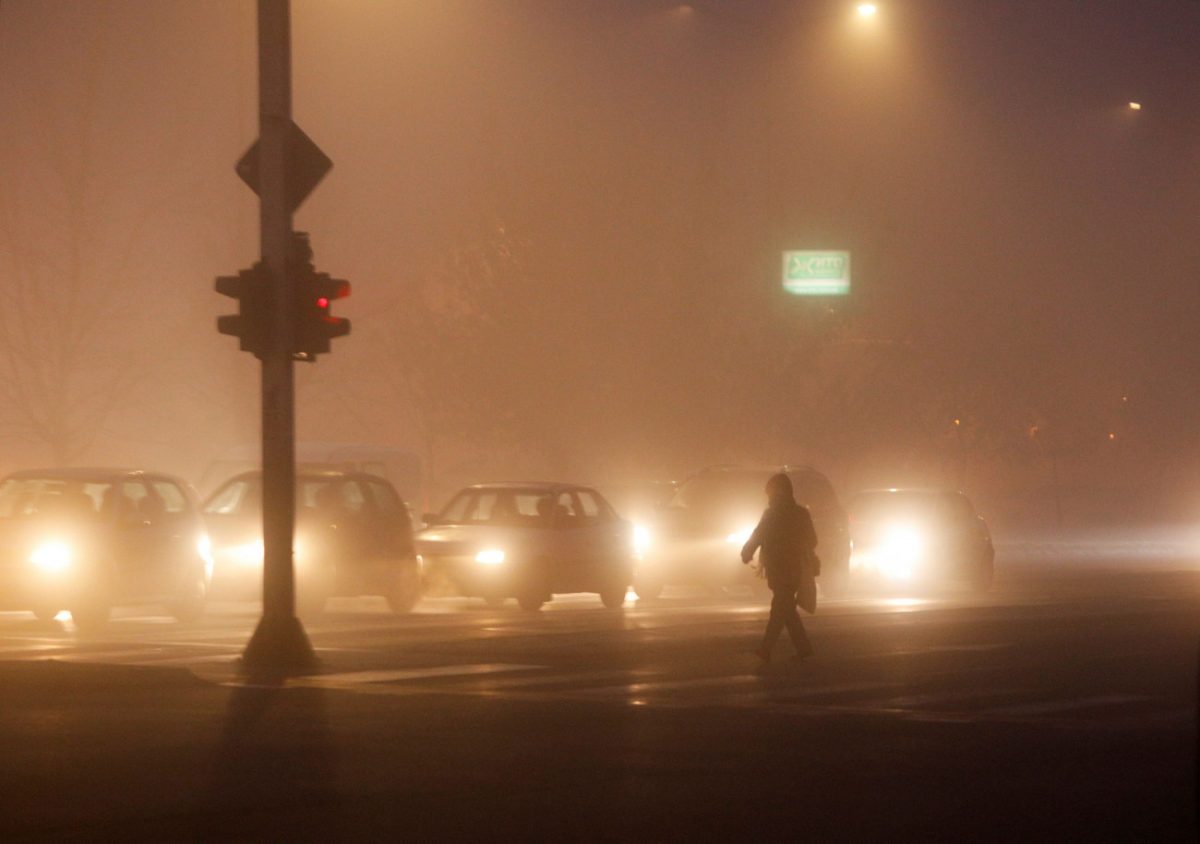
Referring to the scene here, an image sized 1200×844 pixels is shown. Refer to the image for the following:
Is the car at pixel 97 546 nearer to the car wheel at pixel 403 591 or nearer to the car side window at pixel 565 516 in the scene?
the car wheel at pixel 403 591

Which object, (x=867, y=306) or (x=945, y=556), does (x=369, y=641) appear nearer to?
(x=945, y=556)

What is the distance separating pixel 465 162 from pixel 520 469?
25.0 feet

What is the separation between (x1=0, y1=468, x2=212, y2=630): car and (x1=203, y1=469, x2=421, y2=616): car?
3.85 ft

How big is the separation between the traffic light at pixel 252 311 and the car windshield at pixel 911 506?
19158 millimetres

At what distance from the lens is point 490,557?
92.3 ft

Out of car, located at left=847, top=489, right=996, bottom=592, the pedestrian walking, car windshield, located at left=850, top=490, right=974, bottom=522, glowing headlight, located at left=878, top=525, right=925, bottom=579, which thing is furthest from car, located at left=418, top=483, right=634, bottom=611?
the pedestrian walking

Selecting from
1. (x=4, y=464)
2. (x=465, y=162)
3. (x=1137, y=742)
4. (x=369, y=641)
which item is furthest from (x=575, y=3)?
(x=1137, y=742)

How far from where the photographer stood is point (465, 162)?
173 ft

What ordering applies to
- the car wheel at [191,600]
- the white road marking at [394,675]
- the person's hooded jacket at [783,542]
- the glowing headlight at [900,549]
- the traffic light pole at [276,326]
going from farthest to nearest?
the glowing headlight at [900,549]
the car wheel at [191,600]
the person's hooded jacket at [783,542]
the traffic light pole at [276,326]
the white road marking at [394,675]

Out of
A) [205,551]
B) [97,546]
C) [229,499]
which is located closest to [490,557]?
[229,499]

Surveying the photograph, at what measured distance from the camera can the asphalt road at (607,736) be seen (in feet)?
31.6

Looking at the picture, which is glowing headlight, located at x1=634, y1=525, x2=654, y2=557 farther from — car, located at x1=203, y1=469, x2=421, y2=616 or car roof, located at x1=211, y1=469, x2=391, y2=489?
car roof, located at x1=211, y1=469, x2=391, y2=489

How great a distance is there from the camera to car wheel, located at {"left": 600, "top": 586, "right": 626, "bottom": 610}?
95.1ft

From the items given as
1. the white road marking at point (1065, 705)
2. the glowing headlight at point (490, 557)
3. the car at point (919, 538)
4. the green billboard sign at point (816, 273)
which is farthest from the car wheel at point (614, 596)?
the green billboard sign at point (816, 273)
